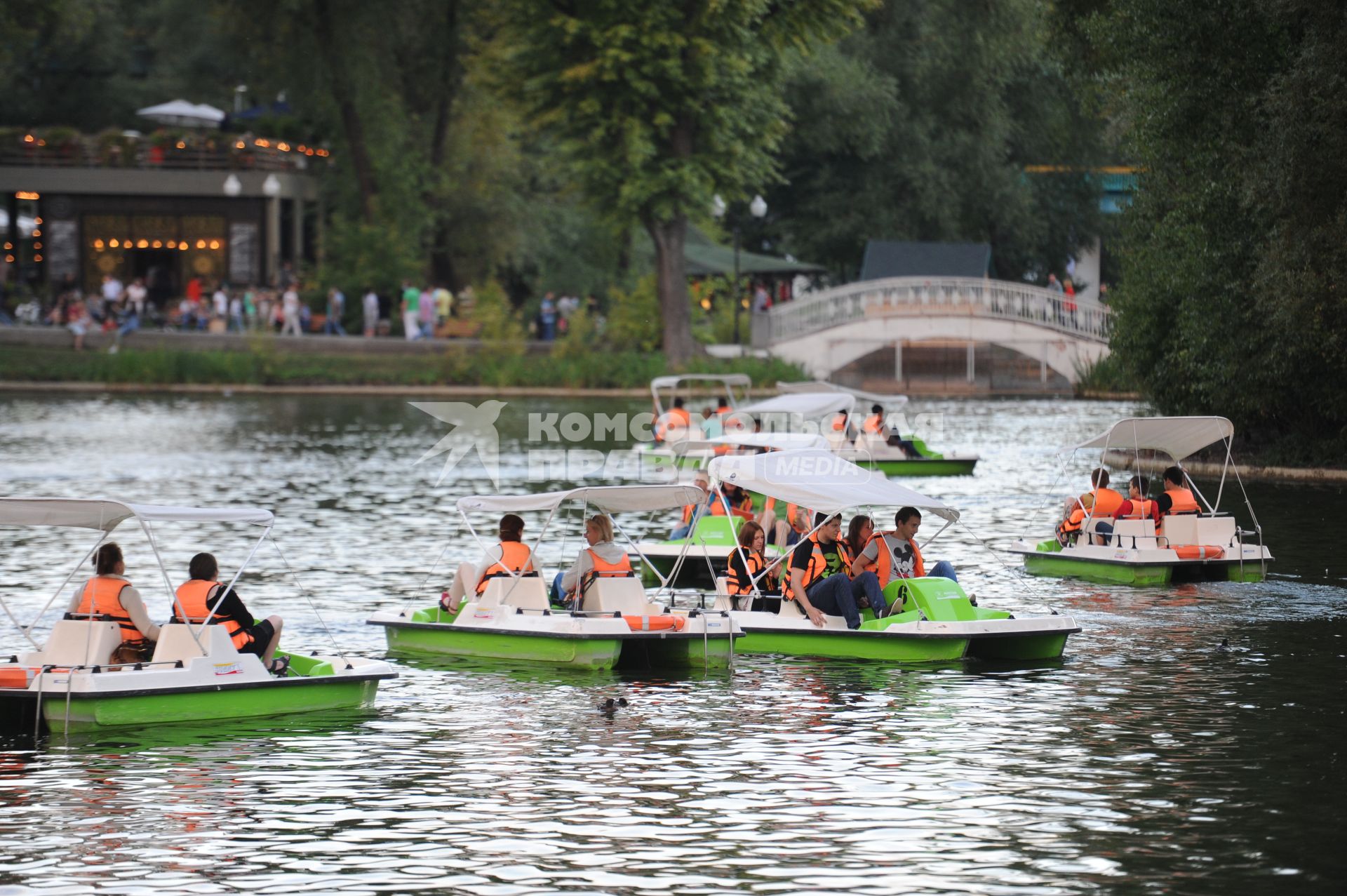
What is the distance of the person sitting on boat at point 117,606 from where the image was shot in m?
16.4

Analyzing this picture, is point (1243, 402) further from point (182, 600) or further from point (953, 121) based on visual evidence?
point (953, 121)

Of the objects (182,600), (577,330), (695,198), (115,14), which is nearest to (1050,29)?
(695,198)

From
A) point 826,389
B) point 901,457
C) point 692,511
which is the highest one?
point 826,389

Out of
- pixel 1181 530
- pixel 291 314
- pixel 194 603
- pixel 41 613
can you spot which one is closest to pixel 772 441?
pixel 1181 530

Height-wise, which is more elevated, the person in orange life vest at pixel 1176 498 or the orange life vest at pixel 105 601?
the person in orange life vest at pixel 1176 498

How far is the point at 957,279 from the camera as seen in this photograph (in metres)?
63.4

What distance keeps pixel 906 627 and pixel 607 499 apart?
11.0 feet

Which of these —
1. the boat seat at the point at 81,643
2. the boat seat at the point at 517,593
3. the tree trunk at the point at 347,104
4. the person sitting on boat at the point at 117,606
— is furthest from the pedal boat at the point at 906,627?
the tree trunk at the point at 347,104

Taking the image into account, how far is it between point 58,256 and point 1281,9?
54.5m

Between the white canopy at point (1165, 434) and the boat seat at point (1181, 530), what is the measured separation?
4.81 ft

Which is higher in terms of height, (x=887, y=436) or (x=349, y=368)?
(x=349, y=368)

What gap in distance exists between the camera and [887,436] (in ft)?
135

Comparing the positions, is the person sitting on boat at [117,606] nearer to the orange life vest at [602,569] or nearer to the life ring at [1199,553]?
the orange life vest at [602,569]

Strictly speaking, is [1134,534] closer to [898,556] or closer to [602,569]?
[898,556]
